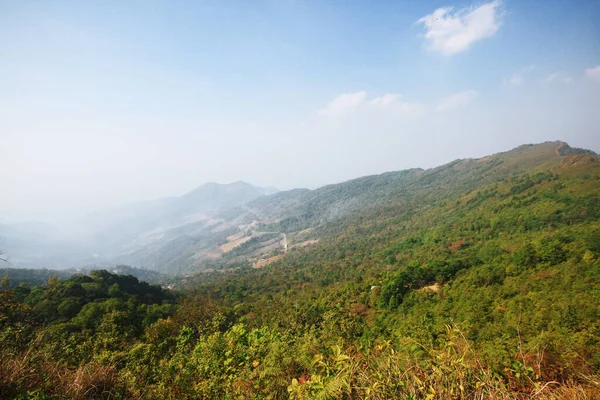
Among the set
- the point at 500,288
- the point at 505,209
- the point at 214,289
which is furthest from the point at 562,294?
the point at 214,289

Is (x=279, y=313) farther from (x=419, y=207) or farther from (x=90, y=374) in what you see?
(x=419, y=207)

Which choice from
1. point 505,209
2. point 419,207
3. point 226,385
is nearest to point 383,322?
point 226,385

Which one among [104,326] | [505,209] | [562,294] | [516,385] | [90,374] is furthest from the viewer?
[505,209]

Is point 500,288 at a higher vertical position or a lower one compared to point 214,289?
higher

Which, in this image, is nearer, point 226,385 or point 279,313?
point 226,385

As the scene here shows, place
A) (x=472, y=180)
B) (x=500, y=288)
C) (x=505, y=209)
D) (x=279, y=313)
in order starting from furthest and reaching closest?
(x=472, y=180)
(x=505, y=209)
(x=279, y=313)
(x=500, y=288)

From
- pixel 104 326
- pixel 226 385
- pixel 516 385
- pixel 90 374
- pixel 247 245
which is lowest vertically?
pixel 247 245

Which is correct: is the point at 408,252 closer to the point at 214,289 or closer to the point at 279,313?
the point at 279,313
